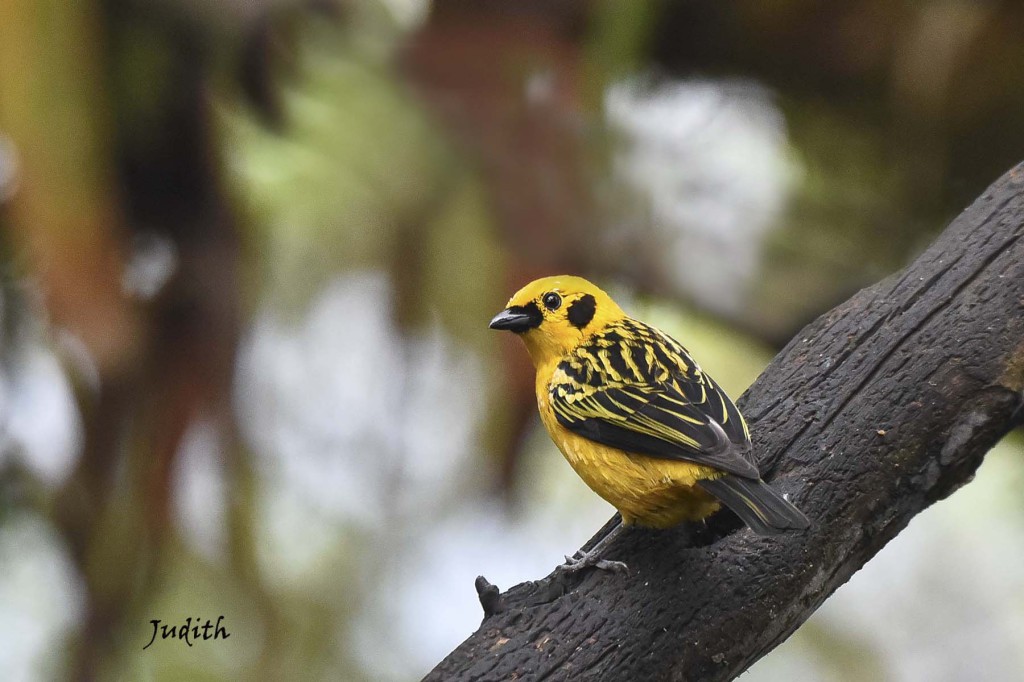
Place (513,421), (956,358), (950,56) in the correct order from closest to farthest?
(956,358), (513,421), (950,56)

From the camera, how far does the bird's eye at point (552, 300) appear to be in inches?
107

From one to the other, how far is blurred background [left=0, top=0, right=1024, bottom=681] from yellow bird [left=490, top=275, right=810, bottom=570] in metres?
1.85

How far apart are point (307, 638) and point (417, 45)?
121 inches

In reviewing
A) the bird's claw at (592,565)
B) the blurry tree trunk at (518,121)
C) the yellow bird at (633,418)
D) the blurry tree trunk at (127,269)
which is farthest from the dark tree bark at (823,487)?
the blurry tree trunk at (127,269)

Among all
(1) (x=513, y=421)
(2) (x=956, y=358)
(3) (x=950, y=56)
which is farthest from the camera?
(3) (x=950, y=56)

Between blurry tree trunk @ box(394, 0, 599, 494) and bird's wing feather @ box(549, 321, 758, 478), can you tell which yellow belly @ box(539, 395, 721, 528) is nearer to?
bird's wing feather @ box(549, 321, 758, 478)

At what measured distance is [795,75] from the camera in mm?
5012

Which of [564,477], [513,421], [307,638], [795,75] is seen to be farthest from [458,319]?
[795,75]

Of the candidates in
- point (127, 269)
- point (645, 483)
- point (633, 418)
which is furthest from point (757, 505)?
point (127, 269)

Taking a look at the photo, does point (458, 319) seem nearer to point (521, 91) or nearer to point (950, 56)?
point (521, 91)
